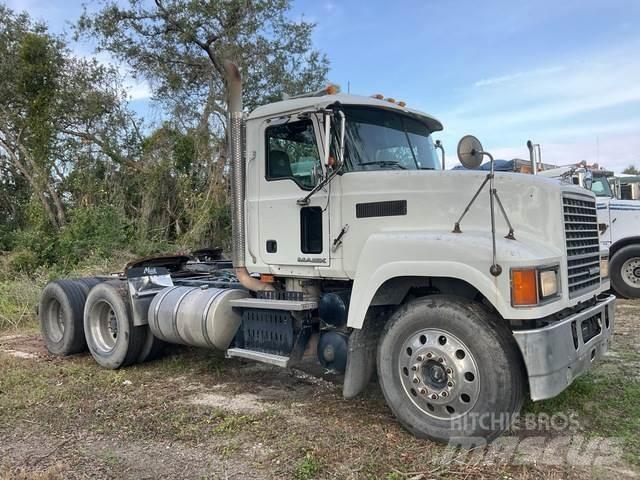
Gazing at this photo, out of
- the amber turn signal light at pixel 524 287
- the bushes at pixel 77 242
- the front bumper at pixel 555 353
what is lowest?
the front bumper at pixel 555 353

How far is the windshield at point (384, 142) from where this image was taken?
459 centimetres

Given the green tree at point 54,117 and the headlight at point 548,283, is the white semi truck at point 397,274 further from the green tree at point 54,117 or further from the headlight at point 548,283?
the green tree at point 54,117

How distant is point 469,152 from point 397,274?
105 cm

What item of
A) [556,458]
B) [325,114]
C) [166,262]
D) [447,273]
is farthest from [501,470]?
[166,262]

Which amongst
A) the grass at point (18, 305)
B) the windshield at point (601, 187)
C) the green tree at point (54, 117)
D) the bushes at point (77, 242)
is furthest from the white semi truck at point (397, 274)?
the green tree at point (54, 117)

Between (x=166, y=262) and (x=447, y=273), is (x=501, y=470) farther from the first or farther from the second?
(x=166, y=262)

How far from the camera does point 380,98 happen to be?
204 inches

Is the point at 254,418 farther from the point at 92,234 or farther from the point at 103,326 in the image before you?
the point at 92,234

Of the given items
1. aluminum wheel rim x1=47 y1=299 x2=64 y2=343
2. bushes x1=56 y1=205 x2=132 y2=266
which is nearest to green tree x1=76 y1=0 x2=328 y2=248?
bushes x1=56 y1=205 x2=132 y2=266

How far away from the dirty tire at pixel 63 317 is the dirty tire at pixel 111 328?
0.23m

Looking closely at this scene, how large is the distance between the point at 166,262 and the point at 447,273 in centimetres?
442

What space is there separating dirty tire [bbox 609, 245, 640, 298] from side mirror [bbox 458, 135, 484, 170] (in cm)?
782

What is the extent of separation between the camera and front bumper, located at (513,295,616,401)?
341 centimetres

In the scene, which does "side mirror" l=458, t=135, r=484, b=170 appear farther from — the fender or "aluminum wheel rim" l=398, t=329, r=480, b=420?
"aluminum wheel rim" l=398, t=329, r=480, b=420
